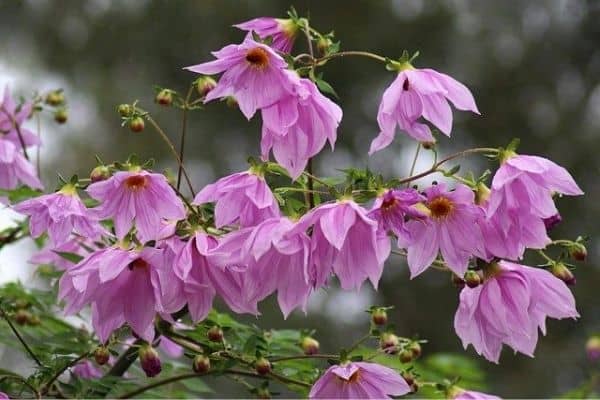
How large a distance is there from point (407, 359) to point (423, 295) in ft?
20.7

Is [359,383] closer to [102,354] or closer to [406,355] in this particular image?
[406,355]

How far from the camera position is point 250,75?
1.04 m

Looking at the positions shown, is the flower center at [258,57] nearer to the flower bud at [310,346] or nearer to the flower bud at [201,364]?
the flower bud at [201,364]

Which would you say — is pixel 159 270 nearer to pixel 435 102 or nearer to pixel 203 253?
pixel 203 253

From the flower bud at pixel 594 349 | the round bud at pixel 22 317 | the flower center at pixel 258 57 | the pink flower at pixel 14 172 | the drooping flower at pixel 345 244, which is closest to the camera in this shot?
the drooping flower at pixel 345 244

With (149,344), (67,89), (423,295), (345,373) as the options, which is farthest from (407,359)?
(67,89)

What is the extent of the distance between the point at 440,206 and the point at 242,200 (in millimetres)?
204

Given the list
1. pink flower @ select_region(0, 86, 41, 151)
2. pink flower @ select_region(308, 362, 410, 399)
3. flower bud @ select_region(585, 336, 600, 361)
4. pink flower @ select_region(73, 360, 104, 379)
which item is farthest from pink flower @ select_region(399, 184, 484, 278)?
flower bud @ select_region(585, 336, 600, 361)

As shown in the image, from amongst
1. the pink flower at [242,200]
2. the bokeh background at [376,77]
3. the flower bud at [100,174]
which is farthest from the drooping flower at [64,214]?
the bokeh background at [376,77]

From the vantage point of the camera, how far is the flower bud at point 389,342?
3.92ft

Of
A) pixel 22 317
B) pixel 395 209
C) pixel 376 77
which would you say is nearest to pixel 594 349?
pixel 22 317

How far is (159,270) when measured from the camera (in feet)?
3.30

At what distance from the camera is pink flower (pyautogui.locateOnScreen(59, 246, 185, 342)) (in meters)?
1.00

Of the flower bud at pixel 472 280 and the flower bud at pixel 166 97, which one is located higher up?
the flower bud at pixel 166 97
